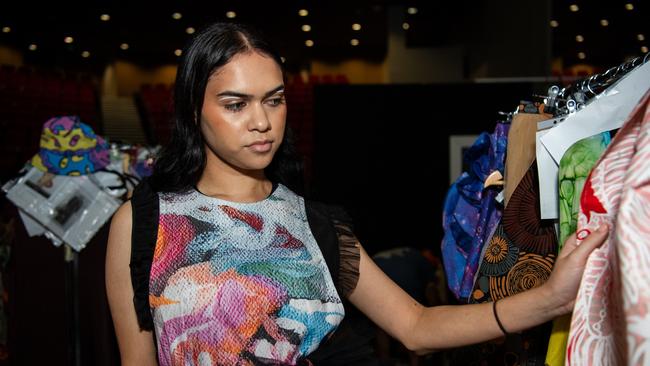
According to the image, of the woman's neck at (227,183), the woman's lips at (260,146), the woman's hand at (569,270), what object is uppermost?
the woman's lips at (260,146)

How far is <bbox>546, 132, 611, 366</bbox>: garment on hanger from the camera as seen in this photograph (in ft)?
3.83

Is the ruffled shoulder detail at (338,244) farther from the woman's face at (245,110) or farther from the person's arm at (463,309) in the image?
the woman's face at (245,110)

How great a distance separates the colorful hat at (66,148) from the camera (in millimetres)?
2906

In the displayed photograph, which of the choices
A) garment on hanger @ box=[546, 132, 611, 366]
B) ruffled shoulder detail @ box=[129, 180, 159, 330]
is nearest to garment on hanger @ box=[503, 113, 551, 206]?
garment on hanger @ box=[546, 132, 611, 366]

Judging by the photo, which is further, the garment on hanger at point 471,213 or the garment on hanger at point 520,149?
the garment on hanger at point 471,213

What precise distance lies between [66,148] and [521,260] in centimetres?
210

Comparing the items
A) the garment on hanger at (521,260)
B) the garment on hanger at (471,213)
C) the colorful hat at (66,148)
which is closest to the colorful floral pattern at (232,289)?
the garment on hanger at (521,260)

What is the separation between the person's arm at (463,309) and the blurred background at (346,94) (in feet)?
1.06

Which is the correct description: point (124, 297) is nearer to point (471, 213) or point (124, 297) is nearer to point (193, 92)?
point (193, 92)

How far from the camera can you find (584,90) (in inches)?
56.0

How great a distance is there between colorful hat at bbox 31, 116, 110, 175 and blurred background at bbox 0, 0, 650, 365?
0.30m

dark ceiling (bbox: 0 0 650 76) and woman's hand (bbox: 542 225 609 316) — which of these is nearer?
woman's hand (bbox: 542 225 609 316)

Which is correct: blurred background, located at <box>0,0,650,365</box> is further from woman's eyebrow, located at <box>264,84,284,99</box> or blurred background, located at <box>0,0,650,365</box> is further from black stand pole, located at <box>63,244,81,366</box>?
woman's eyebrow, located at <box>264,84,284,99</box>

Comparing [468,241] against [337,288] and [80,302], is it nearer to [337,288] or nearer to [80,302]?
[337,288]
